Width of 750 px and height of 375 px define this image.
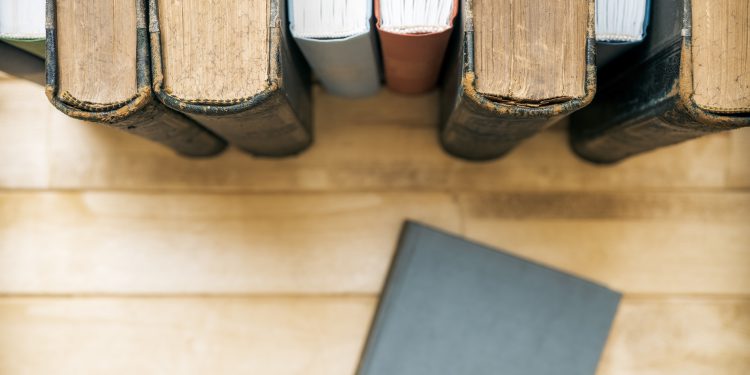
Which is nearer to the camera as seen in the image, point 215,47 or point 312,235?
point 215,47

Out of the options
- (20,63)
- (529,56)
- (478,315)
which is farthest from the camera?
(478,315)

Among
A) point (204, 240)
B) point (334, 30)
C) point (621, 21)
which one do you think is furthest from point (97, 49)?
point (621, 21)

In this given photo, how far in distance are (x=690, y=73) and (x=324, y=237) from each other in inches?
19.2

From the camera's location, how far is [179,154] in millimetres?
795

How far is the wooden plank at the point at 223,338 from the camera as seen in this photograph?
79cm

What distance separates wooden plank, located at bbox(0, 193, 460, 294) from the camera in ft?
2.60

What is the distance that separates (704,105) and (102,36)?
1.87 ft

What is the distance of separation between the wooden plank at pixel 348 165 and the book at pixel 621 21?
217 millimetres

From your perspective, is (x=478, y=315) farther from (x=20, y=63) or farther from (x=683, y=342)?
(x=20, y=63)

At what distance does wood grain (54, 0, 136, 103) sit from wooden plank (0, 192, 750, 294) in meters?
0.29

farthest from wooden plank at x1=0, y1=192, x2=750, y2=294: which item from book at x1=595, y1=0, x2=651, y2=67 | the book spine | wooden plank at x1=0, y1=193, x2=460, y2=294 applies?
book at x1=595, y1=0, x2=651, y2=67

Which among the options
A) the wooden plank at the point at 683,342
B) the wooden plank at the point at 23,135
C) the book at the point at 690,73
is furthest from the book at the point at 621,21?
the wooden plank at the point at 23,135

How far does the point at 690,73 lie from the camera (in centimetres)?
52

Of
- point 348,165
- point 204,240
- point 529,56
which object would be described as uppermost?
point 529,56
